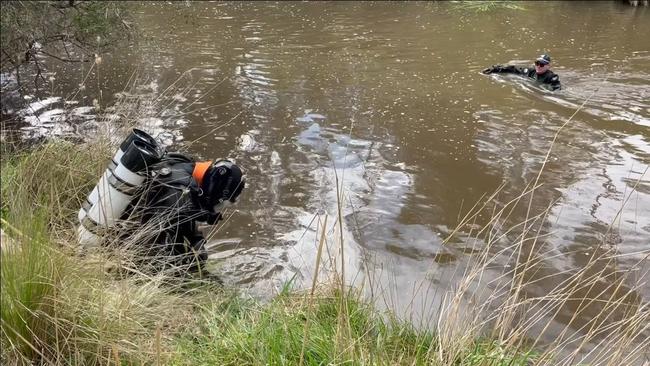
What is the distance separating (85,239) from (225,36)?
447 inches

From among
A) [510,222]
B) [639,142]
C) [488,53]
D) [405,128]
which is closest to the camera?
[510,222]

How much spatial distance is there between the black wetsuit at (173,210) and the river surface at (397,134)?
633mm

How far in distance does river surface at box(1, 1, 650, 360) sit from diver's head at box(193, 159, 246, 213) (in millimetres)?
755

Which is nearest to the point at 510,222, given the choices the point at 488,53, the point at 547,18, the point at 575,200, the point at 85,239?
the point at 575,200

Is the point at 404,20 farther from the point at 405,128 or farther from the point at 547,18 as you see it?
the point at 405,128

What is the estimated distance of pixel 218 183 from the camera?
11.9 ft

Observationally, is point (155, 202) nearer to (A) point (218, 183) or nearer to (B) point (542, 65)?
(A) point (218, 183)

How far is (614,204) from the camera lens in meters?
5.32

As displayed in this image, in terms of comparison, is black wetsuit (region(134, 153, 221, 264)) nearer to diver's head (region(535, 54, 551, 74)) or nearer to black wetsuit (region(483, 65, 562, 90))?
diver's head (region(535, 54, 551, 74))

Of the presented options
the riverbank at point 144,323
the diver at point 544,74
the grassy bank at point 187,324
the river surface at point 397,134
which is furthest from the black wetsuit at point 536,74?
the riverbank at point 144,323

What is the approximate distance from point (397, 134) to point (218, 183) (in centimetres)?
413

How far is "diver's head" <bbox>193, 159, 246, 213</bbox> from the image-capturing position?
3.62 m

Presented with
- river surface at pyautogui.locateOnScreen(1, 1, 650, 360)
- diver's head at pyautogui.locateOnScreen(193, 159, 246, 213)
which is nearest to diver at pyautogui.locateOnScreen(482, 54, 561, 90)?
river surface at pyautogui.locateOnScreen(1, 1, 650, 360)

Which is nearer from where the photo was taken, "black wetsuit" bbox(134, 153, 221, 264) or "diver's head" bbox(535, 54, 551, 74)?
"black wetsuit" bbox(134, 153, 221, 264)
